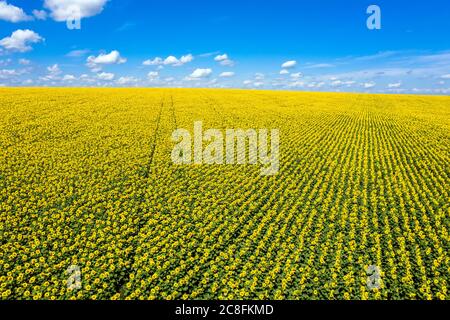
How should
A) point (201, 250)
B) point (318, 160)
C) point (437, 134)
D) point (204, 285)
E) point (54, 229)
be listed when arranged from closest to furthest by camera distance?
point (204, 285), point (201, 250), point (54, 229), point (318, 160), point (437, 134)

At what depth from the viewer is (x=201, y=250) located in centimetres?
1177

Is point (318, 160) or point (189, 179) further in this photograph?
point (318, 160)

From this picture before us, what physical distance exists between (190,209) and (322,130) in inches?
994

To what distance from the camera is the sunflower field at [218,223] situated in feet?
33.0

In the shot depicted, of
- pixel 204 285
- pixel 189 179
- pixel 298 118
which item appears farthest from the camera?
pixel 298 118

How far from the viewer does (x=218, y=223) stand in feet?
45.5

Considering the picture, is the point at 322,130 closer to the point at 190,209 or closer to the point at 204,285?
the point at 190,209

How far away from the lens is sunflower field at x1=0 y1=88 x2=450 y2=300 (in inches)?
Answer: 396

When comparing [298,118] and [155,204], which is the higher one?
[298,118]
